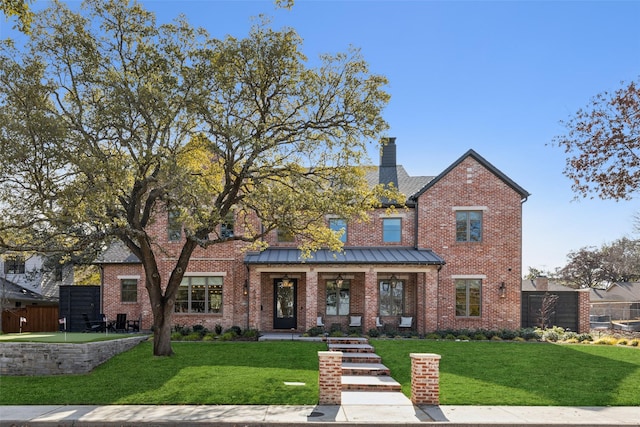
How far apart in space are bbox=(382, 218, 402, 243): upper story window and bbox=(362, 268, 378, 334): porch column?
2.57m

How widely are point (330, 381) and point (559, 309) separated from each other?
1712 centimetres

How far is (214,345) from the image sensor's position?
59.3 feet

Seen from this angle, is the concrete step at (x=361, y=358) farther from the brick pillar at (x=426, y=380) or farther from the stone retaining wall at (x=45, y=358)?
the stone retaining wall at (x=45, y=358)

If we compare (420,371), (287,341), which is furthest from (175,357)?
(420,371)

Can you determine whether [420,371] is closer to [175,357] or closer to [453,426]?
[453,426]

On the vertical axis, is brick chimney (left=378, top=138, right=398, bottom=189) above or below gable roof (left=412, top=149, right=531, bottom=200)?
above

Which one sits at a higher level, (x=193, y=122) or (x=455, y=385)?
(x=193, y=122)

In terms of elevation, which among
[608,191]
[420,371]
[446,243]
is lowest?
[420,371]

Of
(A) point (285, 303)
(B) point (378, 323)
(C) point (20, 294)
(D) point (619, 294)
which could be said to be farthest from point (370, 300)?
(D) point (619, 294)

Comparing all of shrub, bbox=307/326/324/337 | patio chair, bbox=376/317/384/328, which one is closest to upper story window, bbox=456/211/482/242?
patio chair, bbox=376/317/384/328

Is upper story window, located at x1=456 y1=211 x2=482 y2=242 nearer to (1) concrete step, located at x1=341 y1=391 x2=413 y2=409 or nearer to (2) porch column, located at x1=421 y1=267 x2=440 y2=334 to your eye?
(2) porch column, located at x1=421 y1=267 x2=440 y2=334

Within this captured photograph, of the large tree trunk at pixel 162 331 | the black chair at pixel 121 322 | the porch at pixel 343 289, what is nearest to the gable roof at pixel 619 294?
the porch at pixel 343 289

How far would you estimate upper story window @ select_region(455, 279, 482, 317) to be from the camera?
22.9 meters

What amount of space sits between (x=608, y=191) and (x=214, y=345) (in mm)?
13366
